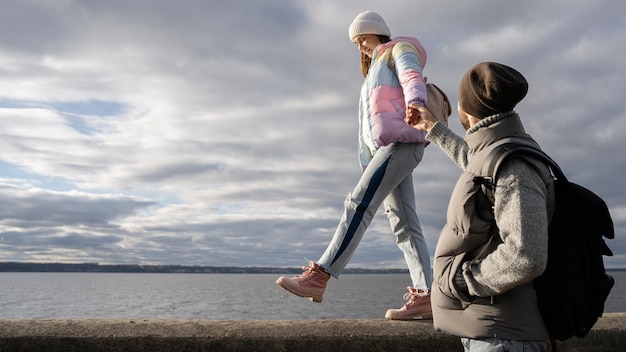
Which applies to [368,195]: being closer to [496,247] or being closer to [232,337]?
[232,337]

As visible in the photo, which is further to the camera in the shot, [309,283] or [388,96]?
[388,96]

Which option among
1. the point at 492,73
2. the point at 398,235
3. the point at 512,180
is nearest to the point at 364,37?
the point at 398,235

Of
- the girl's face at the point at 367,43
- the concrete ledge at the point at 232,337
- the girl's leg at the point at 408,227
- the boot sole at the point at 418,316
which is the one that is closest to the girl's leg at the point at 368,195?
the girl's leg at the point at 408,227

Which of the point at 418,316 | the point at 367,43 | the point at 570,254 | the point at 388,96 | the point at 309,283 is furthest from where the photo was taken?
the point at 367,43

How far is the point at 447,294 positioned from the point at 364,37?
10.1 ft

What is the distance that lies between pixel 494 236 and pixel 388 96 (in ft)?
8.18

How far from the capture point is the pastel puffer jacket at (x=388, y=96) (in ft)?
14.6

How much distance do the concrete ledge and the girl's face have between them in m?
2.34

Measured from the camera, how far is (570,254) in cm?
224

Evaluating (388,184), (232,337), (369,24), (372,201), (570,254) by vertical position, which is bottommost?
(232,337)

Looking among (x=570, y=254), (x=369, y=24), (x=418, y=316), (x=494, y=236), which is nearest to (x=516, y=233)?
(x=494, y=236)

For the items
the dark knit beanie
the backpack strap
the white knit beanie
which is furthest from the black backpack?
the white knit beanie

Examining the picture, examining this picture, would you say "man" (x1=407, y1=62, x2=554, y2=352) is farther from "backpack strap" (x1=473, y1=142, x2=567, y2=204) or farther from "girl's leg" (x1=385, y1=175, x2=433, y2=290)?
"girl's leg" (x1=385, y1=175, x2=433, y2=290)

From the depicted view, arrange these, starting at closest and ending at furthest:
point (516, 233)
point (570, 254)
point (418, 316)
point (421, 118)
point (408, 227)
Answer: point (516, 233)
point (570, 254)
point (421, 118)
point (418, 316)
point (408, 227)
